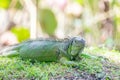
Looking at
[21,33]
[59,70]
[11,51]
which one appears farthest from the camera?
[21,33]

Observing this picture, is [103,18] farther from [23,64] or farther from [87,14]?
[23,64]

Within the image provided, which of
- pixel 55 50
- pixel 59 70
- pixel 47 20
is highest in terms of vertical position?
pixel 47 20

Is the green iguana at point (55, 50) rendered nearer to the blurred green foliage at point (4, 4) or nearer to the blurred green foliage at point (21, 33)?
the blurred green foliage at point (21, 33)

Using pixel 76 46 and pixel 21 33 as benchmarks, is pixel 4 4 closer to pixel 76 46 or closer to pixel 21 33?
pixel 21 33

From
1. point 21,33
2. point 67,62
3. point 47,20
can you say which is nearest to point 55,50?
point 67,62

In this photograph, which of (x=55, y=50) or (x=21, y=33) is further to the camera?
(x=21, y=33)

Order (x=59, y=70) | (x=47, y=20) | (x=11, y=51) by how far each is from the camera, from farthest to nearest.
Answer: (x=47, y=20) → (x=11, y=51) → (x=59, y=70)

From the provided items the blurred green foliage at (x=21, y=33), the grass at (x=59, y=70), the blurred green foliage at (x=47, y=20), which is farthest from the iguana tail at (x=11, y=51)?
the blurred green foliage at (x=47, y=20)
